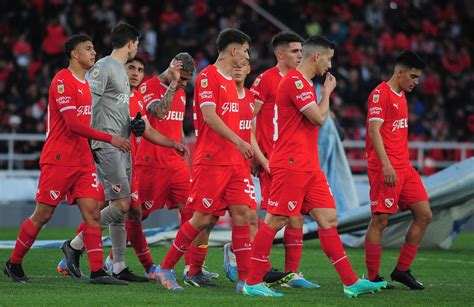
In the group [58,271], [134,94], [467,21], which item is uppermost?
[467,21]

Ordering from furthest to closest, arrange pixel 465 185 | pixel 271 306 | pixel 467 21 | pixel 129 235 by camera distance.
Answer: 1. pixel 467 21
2. pixel 465 185
3. pixel 129 235
4. pixel 271 306

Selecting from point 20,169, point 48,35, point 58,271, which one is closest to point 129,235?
point 58,271

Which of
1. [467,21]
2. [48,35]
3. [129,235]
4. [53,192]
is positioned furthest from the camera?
[467,21]

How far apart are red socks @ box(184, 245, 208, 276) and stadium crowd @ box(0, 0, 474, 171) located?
1012 centimetres

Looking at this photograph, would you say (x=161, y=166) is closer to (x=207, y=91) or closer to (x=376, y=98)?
(x=207, y=91)

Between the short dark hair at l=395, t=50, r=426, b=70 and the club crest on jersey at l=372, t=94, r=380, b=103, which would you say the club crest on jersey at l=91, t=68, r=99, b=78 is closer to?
the club crest on jersey at l=372, t=94, r=380, b=103

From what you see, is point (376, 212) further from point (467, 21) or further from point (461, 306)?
point (467, 21)

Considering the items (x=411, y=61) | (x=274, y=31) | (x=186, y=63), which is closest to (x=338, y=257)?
(x=411, y=61)

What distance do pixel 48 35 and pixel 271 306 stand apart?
16077 millimetres

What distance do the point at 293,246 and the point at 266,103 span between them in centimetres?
169

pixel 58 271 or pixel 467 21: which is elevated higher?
pixel 467 21

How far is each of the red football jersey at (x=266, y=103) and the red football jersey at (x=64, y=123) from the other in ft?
6.31

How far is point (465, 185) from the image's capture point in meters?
15.2

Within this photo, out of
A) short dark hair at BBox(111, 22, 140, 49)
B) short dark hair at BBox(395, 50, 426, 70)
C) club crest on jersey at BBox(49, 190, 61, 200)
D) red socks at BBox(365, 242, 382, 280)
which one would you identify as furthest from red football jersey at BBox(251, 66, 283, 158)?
club crest on jersey at BBox(49, 190, 61, 200)
